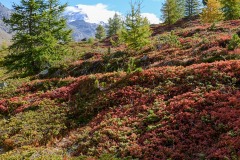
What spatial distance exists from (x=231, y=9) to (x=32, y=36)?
40635 millimetres

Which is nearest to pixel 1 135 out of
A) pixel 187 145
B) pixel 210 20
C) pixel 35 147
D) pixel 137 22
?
pixel 35 147

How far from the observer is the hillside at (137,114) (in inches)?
500

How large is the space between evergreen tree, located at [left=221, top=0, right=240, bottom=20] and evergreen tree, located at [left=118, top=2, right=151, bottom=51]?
91.5 ft

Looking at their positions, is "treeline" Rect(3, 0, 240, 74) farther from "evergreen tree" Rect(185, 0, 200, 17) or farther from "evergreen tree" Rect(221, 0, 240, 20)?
"evergreen tree" Rect(185, 0, 200, 17)

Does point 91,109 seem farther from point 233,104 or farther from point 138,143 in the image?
point 233,104

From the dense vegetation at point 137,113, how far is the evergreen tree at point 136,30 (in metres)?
4.47

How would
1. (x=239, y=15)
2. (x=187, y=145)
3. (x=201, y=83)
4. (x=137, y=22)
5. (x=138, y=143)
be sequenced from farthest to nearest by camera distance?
(x=239, y=15)
(x=137, y=22)
(x=201, y=83)
(x=138, y=143)
(x=187, y=145)

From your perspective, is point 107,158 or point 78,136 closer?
point 107,158

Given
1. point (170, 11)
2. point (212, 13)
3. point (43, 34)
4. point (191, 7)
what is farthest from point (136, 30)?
point (191, 7)

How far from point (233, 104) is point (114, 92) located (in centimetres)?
899

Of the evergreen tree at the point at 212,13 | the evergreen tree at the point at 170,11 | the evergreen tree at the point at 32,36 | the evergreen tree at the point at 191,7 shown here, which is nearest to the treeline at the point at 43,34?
the evergreen tree at the point at 32,36

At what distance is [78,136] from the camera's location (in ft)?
52.6

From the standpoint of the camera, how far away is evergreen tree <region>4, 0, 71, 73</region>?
3409cm

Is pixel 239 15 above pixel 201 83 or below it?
above
